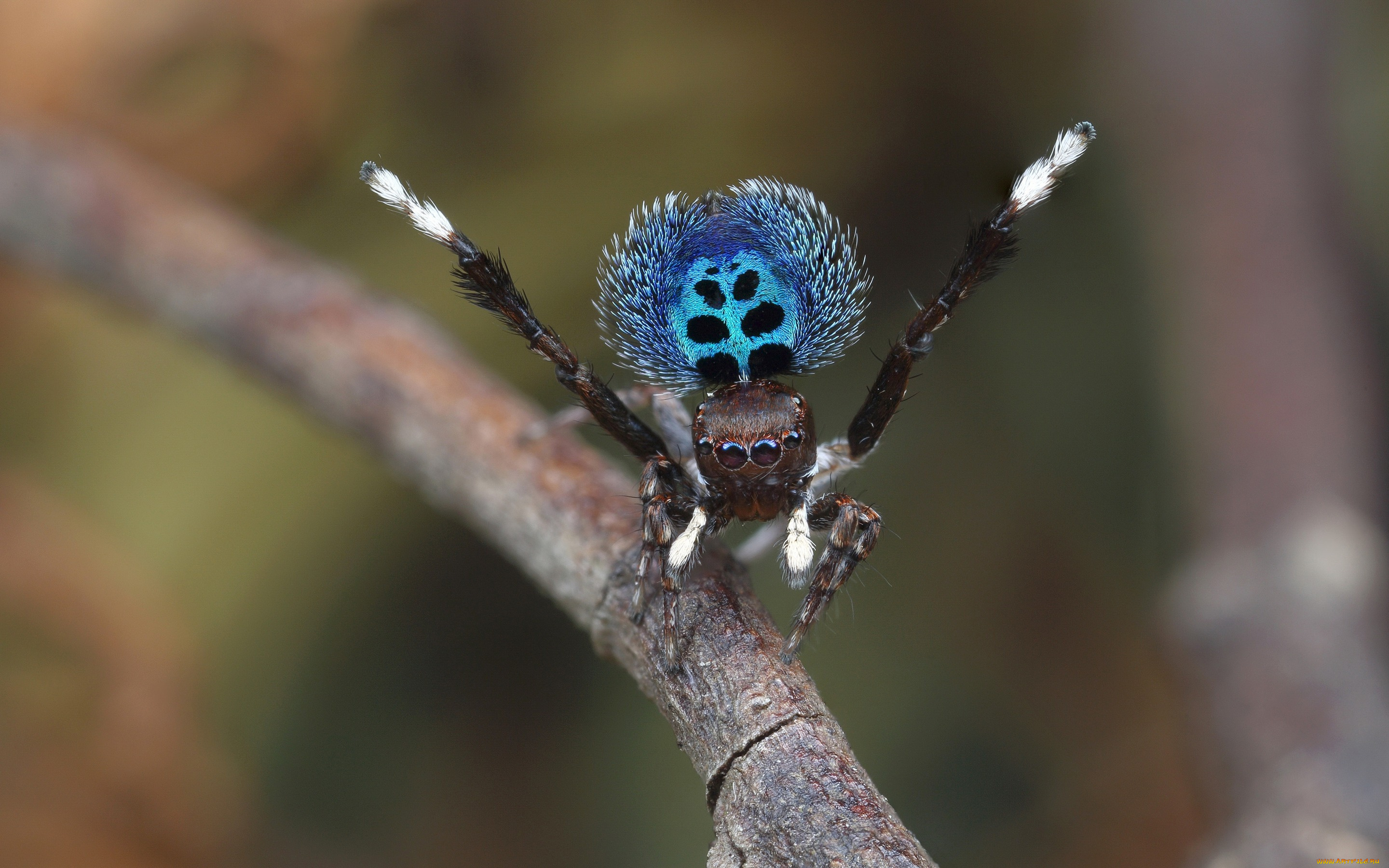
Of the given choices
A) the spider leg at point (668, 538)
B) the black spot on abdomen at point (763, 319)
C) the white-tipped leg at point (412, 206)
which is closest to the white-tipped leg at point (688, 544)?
the spider leg at point (668, 538)

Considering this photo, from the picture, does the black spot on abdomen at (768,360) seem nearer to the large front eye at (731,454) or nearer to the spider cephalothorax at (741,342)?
the spider cephalothorax at (741,342)

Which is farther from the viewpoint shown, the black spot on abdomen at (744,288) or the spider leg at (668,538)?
→ the black spot on abdomen at (744,288)

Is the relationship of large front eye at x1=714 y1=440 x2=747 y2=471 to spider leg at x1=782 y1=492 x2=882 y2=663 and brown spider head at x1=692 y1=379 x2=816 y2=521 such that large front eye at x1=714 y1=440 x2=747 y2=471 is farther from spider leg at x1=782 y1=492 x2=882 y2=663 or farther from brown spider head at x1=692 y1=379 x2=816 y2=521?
spider leg at x1=782 y1=492 x2=882 y2=663

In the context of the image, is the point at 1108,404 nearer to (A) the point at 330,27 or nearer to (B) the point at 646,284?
(B) the point at 646,284

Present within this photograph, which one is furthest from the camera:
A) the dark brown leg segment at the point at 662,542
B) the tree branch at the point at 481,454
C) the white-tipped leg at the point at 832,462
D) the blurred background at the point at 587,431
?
the blurred background at the point at 587,431

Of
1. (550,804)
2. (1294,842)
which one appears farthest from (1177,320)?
(550,804)

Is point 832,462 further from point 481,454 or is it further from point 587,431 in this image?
point 587,431

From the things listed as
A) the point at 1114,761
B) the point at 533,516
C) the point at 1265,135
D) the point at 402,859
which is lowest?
the point at 402,859
